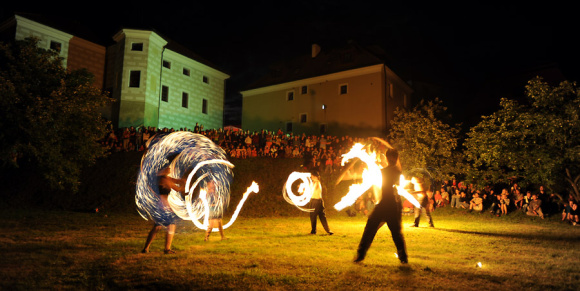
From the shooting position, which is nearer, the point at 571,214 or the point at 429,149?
the point at 571,214

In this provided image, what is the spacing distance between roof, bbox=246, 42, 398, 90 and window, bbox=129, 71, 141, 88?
15844 millimetres

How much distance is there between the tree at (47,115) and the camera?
17.8 metres

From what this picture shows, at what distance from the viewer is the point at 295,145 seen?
2698cm

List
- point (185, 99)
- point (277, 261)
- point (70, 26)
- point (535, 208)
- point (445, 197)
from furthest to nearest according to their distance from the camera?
point (185, 99), point (70, 26), point (445, 197), point (535, 208), point (277, 261)

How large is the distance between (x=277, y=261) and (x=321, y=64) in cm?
3718

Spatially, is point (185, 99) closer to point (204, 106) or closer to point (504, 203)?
point (204, 106)

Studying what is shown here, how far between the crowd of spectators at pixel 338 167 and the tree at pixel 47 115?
3018 millimetres

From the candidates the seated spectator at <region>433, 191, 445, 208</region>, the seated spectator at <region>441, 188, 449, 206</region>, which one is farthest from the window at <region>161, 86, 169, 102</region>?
the seated spectator at <region>441, 188, 449, 206</region>

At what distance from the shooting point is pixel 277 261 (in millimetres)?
7938

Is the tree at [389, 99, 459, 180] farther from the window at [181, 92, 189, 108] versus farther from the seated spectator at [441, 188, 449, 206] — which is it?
the window at [181, 92, 189, 108]

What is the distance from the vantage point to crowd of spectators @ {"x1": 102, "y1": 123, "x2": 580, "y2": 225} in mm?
20422

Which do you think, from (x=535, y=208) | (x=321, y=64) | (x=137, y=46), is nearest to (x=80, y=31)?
(x=137, y=46)

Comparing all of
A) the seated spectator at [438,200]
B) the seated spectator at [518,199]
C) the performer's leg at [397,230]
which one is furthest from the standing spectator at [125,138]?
the seated spectator at [518,199]

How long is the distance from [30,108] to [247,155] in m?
12.0
